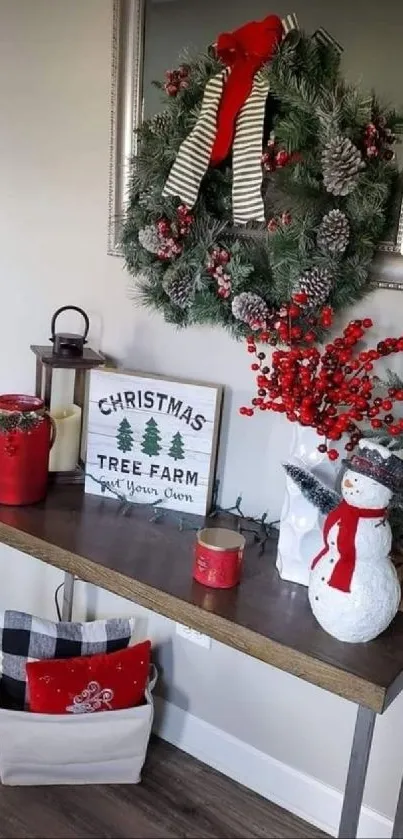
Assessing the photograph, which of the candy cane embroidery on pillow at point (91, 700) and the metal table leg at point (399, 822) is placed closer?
the metal table leg at point (399, 822)

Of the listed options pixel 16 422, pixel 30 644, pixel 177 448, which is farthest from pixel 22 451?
pixel 30 644

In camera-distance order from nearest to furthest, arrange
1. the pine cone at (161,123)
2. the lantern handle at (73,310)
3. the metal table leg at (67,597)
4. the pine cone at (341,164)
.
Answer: the pine cone at (341,164) < the pine cone at (161,123) < the lantern handle at (73,310) < the metal table leg at (67,597)

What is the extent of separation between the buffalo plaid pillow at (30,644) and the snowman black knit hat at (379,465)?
87 cm

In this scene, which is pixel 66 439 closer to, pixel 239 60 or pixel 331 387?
pixel 331 387

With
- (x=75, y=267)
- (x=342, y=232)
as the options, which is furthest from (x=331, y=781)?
(x=75, y=267)

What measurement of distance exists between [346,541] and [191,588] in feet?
0.93

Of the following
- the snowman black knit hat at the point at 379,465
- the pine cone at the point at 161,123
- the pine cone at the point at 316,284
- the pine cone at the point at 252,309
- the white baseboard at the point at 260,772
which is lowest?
the white baseboard at the point at 260,772

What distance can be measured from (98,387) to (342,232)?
59 centimetres

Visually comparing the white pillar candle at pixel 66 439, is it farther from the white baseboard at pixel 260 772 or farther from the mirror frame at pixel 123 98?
the white baseboard at pixel 260 772

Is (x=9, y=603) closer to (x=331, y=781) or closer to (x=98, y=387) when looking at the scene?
(x=98, y=387)

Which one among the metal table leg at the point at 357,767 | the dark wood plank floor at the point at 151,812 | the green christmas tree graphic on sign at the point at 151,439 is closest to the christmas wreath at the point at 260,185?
the green christmas tree graphic on sign at the point at 151,439

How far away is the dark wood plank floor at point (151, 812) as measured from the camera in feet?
5.33

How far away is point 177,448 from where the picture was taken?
1.60 metres

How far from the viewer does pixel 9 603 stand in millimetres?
2131
